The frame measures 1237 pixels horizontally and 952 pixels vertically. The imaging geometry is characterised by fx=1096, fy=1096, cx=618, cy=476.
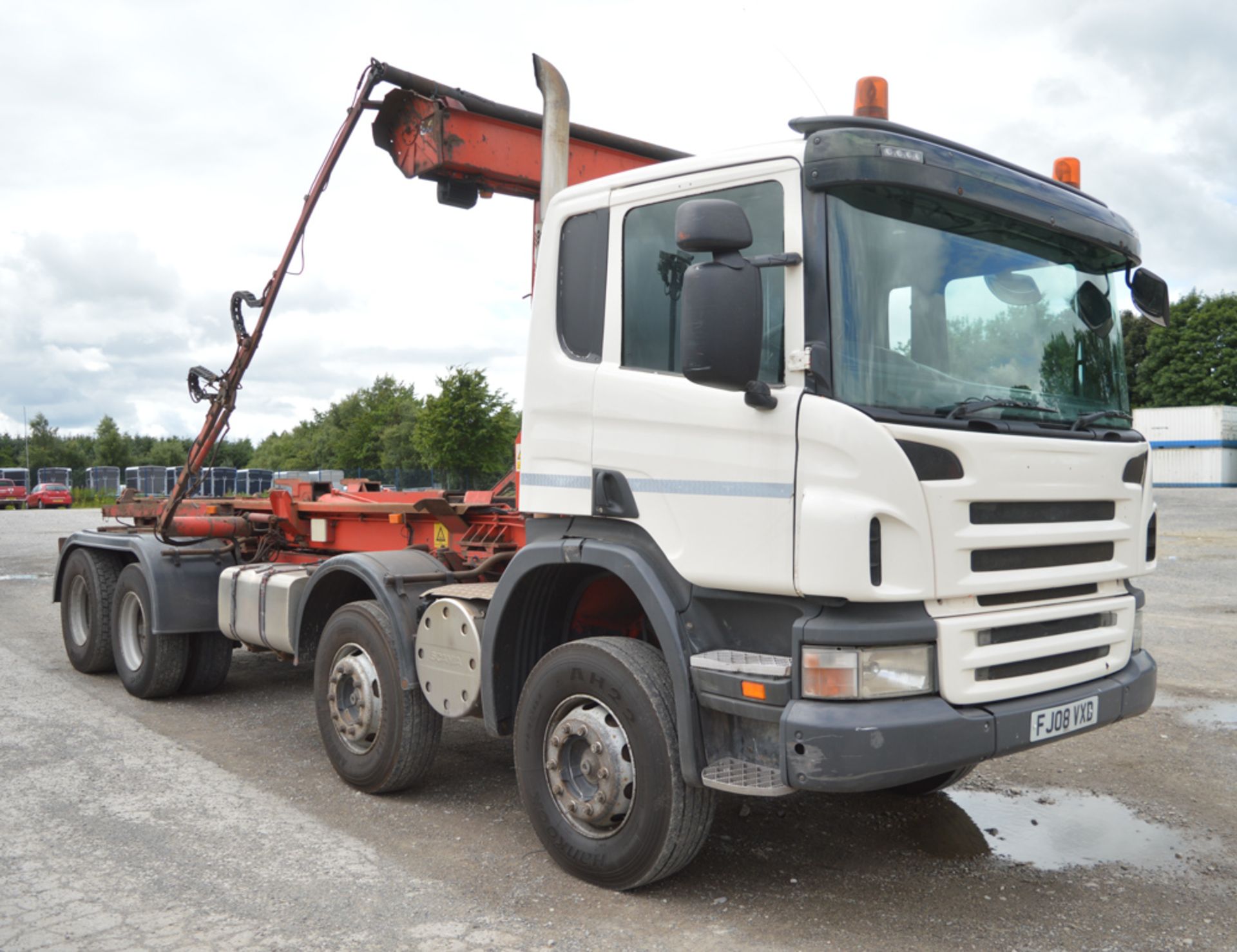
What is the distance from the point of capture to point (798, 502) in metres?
3.68

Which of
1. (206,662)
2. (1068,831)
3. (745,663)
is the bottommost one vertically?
(1068,831)

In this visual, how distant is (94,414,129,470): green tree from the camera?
82.9 m

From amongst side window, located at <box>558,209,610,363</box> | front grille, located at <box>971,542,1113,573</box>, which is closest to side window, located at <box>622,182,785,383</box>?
side window, located at <box>558,209,610,363</box>

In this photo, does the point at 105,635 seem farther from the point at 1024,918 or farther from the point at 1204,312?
the point at 1204,312

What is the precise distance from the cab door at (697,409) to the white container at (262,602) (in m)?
2.72

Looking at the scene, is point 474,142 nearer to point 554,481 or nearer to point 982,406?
point 554,481

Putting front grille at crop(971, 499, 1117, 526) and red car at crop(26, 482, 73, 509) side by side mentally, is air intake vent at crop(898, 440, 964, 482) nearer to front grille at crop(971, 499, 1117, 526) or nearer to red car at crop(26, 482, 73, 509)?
front grille at crop(971, 499, 1117, 526)

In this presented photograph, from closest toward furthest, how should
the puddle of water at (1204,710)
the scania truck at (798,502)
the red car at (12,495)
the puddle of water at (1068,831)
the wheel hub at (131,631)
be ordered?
the scania truck at (798,502)
the puddle of water at (1068,831)
the puddle of water at (1204,710)
the wheel hub at (131,631)
the red car at (12,495)

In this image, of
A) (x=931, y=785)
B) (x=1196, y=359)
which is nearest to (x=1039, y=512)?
(x=931, y=785)

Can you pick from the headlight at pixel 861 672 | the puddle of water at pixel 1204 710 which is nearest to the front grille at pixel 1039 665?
the headlight at pixel 861 672

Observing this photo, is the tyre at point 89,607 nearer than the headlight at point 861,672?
No

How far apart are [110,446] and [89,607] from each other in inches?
3233

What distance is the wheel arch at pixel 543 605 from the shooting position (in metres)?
4.01

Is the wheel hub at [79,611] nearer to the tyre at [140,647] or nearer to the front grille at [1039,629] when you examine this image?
the tyre at [140,647]
